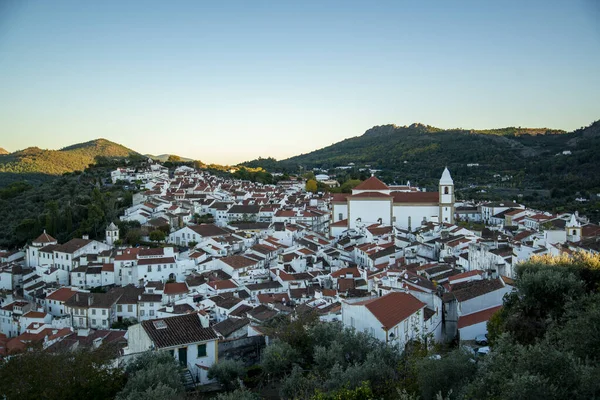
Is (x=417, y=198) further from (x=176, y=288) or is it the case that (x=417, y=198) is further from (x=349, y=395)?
(x=349, y=395)

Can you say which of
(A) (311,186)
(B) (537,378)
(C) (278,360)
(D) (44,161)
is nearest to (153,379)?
(C) (278,360)

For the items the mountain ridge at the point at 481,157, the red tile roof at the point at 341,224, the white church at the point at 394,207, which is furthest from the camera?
the mountain ridge at the point at 481,157

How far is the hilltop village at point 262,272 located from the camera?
1397 cm

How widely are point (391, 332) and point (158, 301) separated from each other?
56.3ft

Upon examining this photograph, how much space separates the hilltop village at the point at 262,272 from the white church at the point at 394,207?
4.0 inches

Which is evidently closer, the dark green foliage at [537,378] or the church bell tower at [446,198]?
the dark green foliage at [537,378]

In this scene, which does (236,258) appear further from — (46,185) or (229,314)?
(46,185)

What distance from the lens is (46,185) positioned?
59969mm

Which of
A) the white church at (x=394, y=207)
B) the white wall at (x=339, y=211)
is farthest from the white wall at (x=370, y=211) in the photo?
the white wall at (x=339, y=211)

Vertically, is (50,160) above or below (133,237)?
above

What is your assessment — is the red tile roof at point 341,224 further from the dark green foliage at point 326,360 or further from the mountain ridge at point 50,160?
the mountain ridge at point 50,160

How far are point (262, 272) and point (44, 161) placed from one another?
77.6 meters

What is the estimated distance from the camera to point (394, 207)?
39656 mm

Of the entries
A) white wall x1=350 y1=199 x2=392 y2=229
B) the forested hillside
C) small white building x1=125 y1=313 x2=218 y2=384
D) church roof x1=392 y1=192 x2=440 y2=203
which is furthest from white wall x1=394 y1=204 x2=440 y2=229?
small white building x1=125 y1=313 x2=218 y2=384
